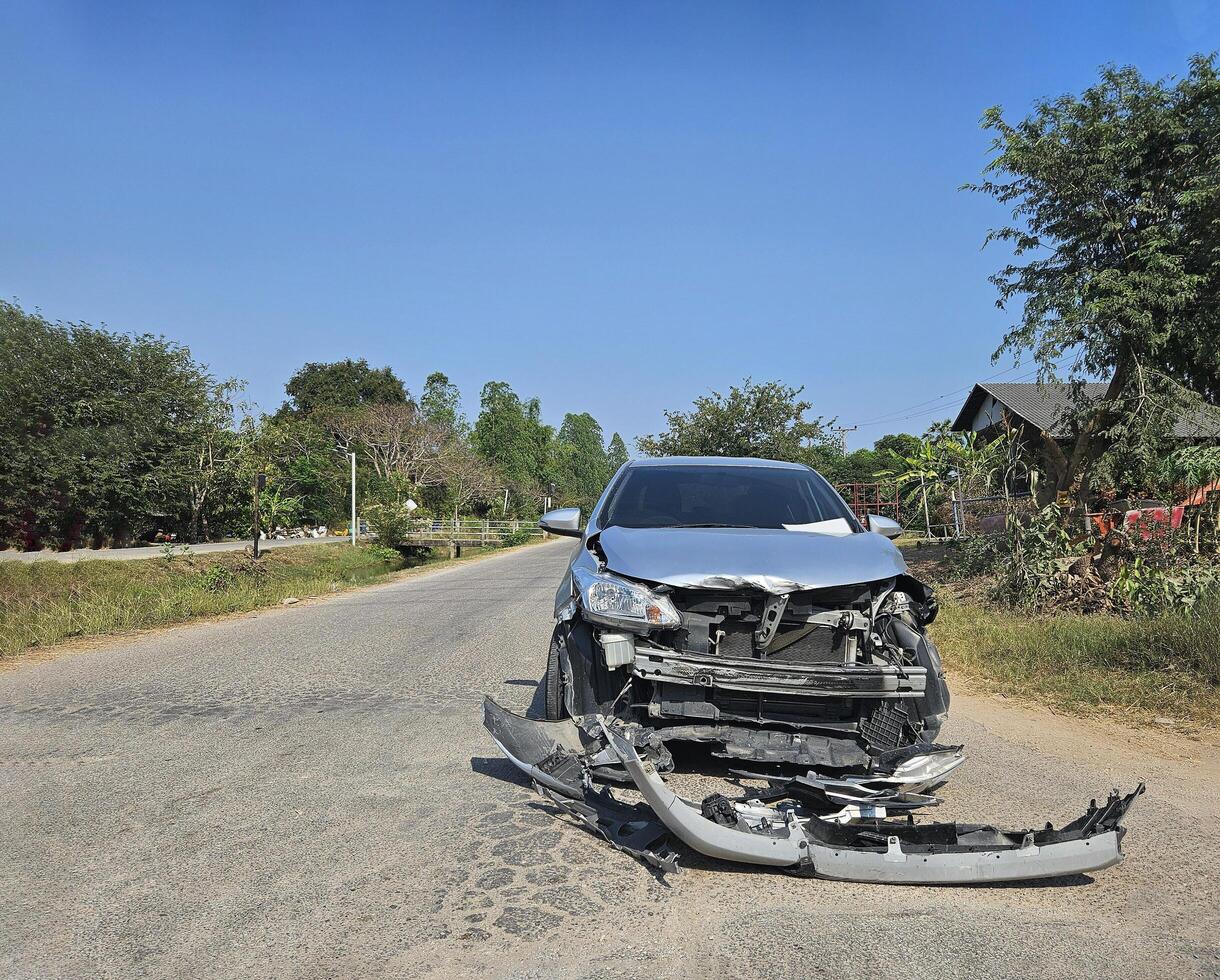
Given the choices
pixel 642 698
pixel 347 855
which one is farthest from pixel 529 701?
pixel 347 855

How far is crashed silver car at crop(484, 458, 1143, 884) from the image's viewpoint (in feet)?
11.0

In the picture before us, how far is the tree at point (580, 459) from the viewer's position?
89375 millimetres

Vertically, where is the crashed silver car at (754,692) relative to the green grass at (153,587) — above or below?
above

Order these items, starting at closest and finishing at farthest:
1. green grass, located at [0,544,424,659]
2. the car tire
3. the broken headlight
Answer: the broken headlight
the car tire
green grass, located at [0,544,424,659]

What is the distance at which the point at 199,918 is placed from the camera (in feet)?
9.04

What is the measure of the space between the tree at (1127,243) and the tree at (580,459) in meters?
73.6

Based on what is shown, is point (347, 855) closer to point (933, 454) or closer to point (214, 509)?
point (933, 454)

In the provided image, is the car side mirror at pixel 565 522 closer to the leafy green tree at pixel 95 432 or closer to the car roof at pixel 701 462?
the car roof at pixel 701 462

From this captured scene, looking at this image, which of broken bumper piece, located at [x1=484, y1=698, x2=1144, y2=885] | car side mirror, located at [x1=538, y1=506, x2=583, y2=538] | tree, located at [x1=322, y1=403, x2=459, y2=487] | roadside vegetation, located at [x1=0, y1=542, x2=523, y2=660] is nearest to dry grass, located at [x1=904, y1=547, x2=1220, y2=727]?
broken bumper piece, located at [x1=484, y1=698, x2=1144, y2=885]

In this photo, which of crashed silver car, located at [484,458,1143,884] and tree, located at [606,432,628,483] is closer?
crashed silver car, located at [484,458,1143,884]

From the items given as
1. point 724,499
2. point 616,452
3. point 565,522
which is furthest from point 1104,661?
point 616,452

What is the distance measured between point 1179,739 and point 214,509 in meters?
33.6

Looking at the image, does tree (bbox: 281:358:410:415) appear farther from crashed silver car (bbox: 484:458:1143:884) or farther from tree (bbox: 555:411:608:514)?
crashed silver car (bbox: 484:458:1143:884)

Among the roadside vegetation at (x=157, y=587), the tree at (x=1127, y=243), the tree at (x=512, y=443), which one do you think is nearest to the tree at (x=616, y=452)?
the tree at (x=512, y=443)
